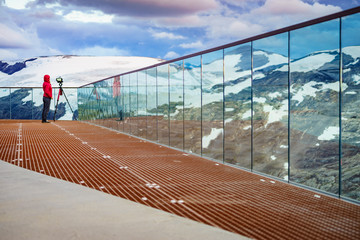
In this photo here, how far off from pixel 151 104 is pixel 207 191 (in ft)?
26.6

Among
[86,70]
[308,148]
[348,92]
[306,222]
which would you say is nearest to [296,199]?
[306,222]

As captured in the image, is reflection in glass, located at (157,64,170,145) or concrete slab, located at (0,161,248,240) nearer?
concrete slab, located at (0,161,248,240)

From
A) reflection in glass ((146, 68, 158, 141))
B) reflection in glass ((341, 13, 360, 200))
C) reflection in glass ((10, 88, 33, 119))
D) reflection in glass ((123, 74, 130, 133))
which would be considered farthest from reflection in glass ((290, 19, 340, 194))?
reflection in glass ((146, 68, 158, 141))

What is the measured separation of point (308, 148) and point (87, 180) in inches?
3074

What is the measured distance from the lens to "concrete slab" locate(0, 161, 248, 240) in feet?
10.7

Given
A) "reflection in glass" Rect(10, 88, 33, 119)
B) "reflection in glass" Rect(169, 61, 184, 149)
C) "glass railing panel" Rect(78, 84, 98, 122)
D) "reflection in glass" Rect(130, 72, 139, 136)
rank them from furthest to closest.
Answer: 1. "reflection in glass" Rect(10, 88, 33, 119)
2. "glass railing panel" Rect(78, 84, 98, 122)
3. "reflection in glass" Rect(130, 72, 139, 136)
4. "reflection in glass" Rect(169, 61, 184, 149)

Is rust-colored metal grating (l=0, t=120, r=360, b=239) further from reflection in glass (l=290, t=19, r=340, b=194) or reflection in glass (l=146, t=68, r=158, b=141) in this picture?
reflection in glass (l=290, t=19, r=340, b=194)

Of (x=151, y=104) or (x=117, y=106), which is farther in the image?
(x=117, y=106)

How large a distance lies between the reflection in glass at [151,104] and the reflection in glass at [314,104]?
59.9 m

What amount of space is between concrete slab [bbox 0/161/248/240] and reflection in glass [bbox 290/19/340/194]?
6800 centimetres

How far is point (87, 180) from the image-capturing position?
19.4 ft

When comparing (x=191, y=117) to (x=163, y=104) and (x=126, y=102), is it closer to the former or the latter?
(x=126, y=102)

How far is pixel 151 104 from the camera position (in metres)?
13.2

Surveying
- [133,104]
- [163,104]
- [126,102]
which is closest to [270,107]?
[126,102]
